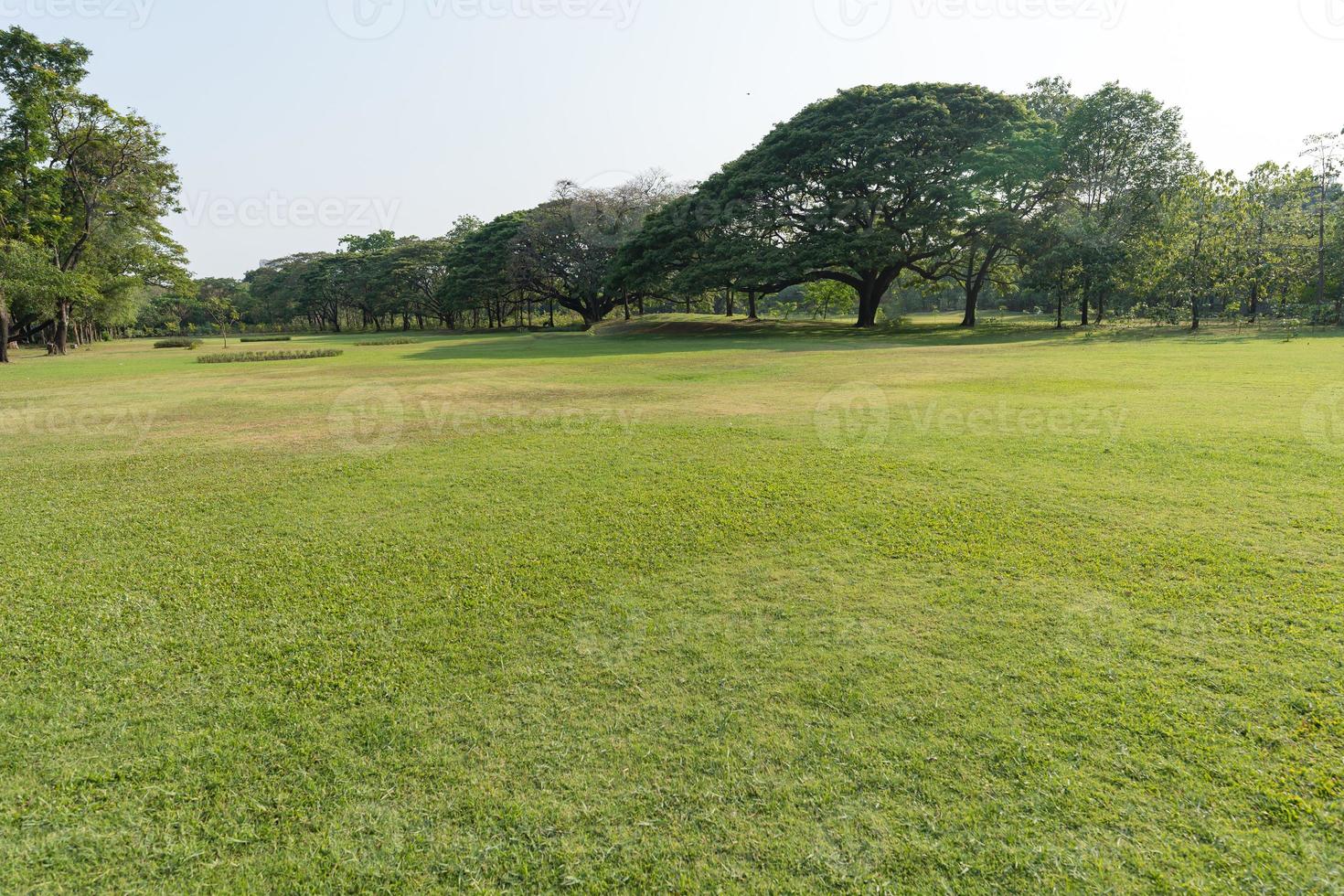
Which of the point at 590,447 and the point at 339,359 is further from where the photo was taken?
the point at 339,359

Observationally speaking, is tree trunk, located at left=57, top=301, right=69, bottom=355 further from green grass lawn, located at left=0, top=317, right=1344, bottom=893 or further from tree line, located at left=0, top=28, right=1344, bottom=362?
green grass lawn, located at left=0, top=317, right=1344, bottom=893

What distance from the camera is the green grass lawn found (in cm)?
241

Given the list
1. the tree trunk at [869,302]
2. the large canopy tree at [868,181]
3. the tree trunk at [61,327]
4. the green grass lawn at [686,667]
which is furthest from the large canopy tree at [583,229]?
the green grass lawn at [686,667]

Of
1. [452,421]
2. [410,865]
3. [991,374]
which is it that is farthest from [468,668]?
[991,374]

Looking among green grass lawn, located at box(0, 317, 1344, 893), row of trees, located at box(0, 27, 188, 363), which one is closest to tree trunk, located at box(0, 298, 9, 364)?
row of trees, located at box(0, 27, 188, 363)

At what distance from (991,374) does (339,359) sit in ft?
75.3

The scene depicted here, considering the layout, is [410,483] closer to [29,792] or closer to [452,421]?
[452,421]

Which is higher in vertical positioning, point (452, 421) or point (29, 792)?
point (452, 421)

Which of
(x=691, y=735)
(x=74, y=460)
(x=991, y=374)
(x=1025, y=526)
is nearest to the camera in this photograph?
(x=691, y=735)

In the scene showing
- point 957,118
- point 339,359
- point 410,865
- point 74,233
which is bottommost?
point 410,865

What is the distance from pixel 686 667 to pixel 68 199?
4389 cm

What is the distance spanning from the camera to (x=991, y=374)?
48.3ft

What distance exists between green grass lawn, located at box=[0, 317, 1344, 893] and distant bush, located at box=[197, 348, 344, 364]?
2120 centimetres

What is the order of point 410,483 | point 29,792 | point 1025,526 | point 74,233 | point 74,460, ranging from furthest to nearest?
1. point 74,233
2. point 74,460
3. point 410,483
4. point 1025,526
5. point 29,792
